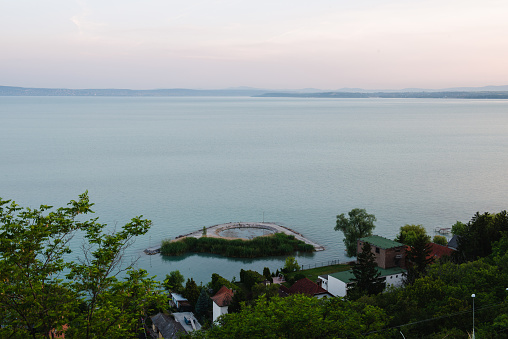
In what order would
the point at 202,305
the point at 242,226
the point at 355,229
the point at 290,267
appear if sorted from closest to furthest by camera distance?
the point at 202,305
the point at 290,267
the point at 355,229
the point at 242,226

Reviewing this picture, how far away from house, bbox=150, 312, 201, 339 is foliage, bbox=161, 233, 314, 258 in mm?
12700

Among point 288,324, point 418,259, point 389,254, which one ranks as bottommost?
point 389,254

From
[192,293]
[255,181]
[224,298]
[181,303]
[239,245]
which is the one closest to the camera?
[224,298]

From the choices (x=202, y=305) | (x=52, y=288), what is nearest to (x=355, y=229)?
(x=202, y=305)

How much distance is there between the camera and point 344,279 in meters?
28.6

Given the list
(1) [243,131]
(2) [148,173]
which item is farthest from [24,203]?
(1) [243,131]

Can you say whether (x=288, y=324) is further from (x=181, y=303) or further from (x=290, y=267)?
(x=290, y=267)

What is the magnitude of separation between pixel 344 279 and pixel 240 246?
44.1 ft

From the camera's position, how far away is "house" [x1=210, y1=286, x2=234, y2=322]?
25531mm

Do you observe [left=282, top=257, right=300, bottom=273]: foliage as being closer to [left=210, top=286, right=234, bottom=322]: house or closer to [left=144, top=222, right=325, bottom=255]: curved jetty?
[left=144, top=222, right=325, bottom=255]: curved jetty

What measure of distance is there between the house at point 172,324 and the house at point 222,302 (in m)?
1.33

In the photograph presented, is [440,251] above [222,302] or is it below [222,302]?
above

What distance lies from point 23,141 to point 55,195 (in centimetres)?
6488

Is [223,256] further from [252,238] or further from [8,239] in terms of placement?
[8,239]
